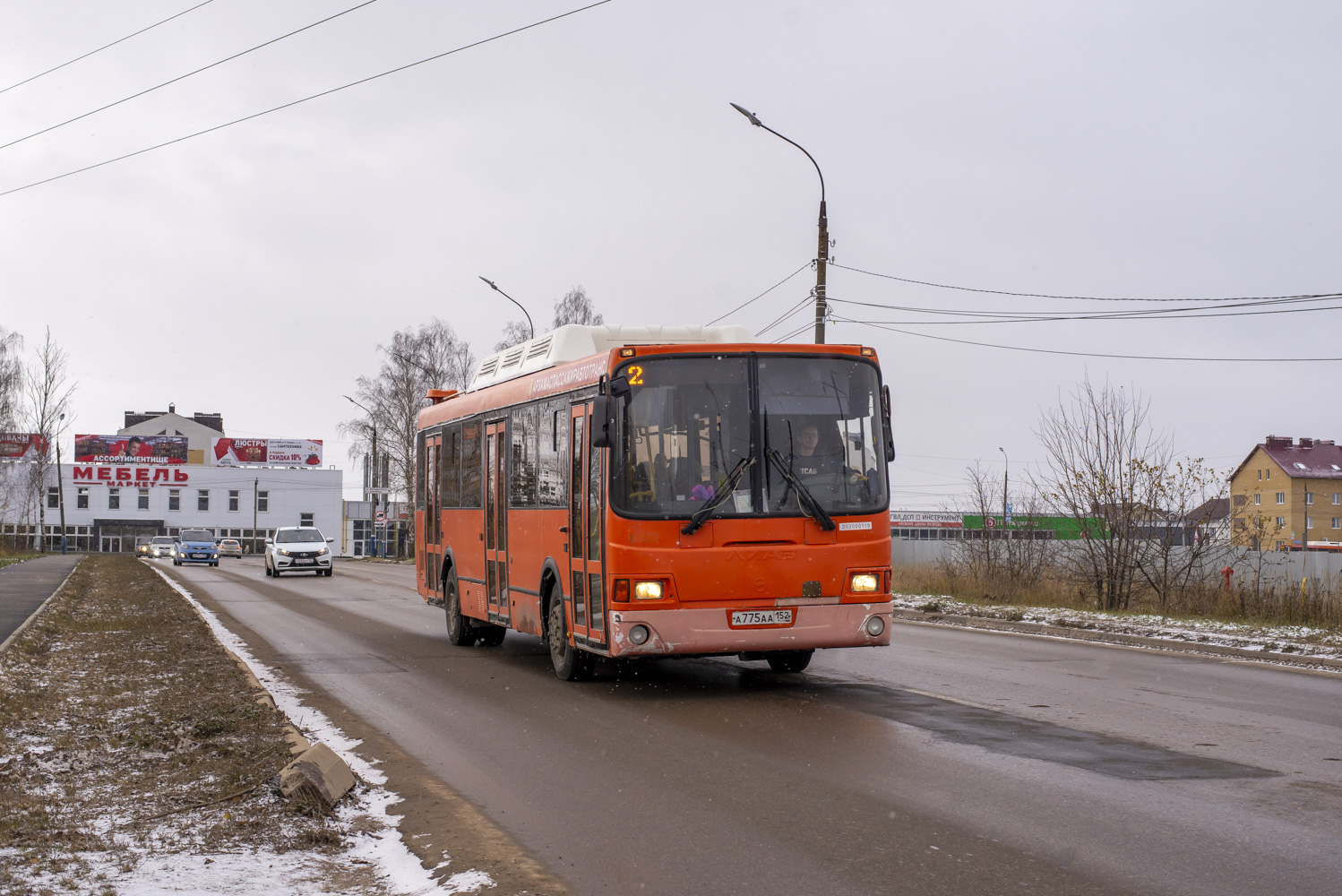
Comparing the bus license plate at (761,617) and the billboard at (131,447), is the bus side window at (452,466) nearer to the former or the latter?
the bus license plate at (761,617)

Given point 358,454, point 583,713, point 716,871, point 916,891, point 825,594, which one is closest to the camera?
point 916,891

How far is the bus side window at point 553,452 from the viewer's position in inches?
492

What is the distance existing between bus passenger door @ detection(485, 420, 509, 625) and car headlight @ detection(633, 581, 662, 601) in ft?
12.5

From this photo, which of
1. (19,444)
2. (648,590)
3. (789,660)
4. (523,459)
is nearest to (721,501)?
(648,590)

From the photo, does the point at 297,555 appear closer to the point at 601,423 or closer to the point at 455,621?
the point at 455,621

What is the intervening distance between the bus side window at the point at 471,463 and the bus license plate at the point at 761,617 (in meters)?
5.17

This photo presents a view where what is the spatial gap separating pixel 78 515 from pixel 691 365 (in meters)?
105

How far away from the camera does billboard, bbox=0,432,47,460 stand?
7544 cm

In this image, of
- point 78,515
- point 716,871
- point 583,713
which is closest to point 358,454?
point 78,515

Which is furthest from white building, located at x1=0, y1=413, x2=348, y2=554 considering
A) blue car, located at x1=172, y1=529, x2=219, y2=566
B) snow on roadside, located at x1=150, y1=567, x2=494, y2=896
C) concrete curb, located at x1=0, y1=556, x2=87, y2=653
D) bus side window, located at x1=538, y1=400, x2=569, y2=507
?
snow on roadside, located at x1=150, y1=567, x2=494, y2=896

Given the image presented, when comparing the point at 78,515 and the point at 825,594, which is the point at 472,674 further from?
the point at 78,515

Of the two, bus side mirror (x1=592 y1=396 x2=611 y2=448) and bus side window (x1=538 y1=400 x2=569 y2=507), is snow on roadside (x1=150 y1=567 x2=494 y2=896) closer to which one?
bus side mirror (x1=592 y1=396 x2=611 y2=448)

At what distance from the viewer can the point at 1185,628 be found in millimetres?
17000

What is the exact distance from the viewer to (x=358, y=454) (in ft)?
236
